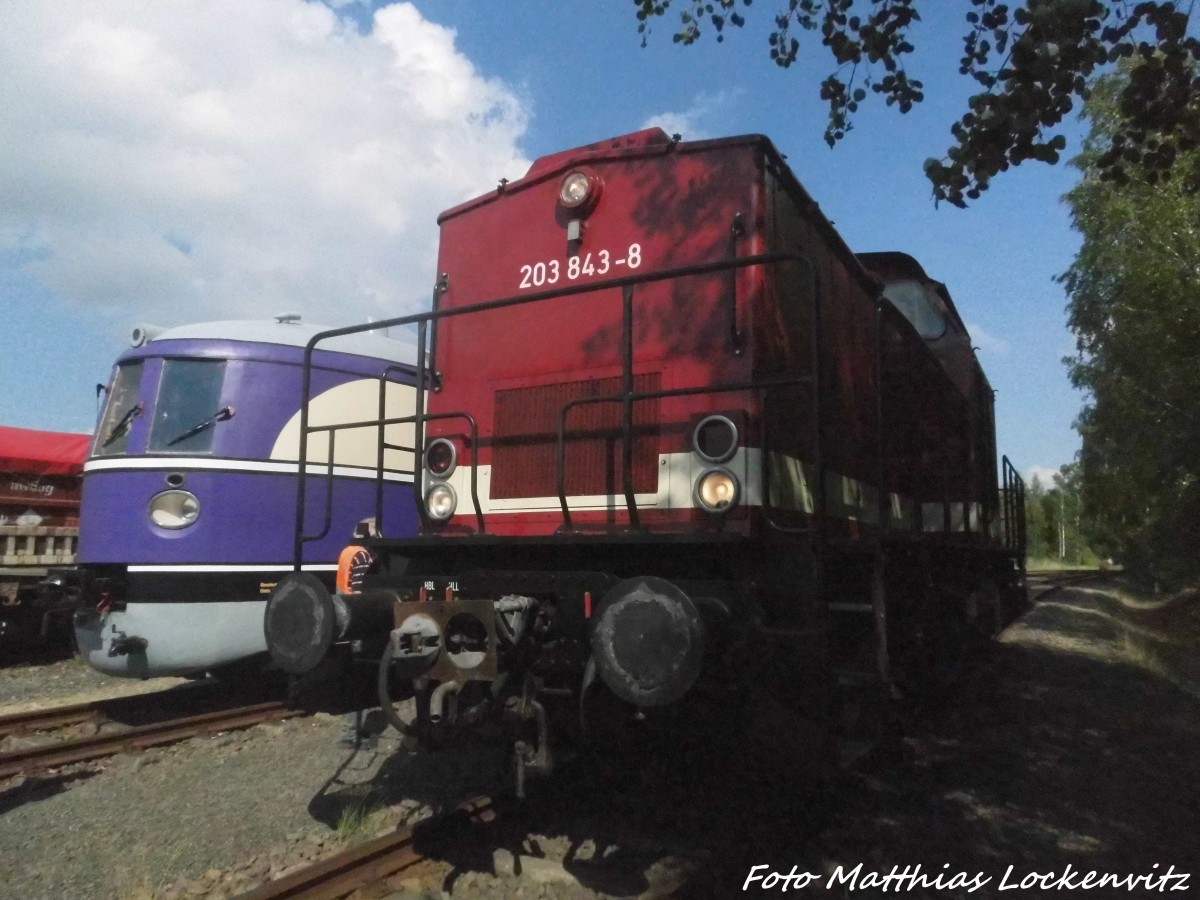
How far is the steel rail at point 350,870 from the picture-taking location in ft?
11.1

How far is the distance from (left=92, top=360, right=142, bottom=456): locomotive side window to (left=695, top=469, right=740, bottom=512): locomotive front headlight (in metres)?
5.06

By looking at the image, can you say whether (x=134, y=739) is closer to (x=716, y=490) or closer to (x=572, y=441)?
(x=572, y=441)

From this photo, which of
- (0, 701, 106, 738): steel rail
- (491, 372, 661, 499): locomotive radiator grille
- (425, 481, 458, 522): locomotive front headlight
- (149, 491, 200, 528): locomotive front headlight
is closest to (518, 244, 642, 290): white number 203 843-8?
(491, 372, 661, 499): locomotive radiator grille

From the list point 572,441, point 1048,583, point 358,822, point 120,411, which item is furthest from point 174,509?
point 1048,583

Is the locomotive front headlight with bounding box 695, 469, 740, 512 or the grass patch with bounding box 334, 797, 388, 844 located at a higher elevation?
the locomotive front headlight with bounding box 695, 469, 740, 512

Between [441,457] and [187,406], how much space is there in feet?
10.7

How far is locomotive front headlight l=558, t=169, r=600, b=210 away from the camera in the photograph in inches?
178

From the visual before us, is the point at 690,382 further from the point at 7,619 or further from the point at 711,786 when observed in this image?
the point at 7,619

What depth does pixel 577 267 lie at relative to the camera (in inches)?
181

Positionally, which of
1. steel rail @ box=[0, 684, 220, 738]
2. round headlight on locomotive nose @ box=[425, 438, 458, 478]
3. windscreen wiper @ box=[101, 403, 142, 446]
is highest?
windscreen wiper @ box=[101, 403, 142, 446]

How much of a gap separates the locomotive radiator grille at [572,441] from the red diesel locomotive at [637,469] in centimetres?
1

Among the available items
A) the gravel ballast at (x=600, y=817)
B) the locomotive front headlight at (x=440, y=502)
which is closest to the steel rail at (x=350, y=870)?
the gravel ballast at (x=600, y=817)

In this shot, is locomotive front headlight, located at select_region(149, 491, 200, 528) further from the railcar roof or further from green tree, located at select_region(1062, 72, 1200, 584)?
green tree, located at select_region(1062, 72, 1200, 584)

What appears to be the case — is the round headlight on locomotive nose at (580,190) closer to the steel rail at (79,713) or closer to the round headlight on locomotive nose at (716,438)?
the round headlight on locomotive nose at (716,438)
